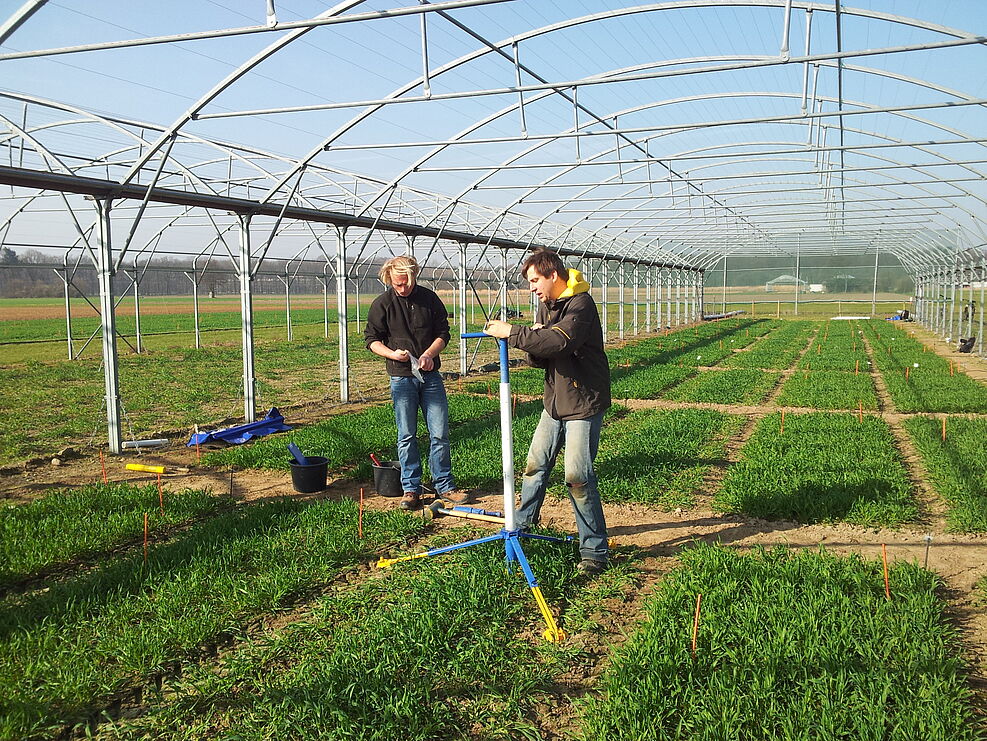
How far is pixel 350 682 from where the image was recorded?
3.02m

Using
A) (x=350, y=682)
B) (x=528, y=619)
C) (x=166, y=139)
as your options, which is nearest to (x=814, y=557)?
(x=528, y=619)

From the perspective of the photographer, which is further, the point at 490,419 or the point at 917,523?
the point at 490,419

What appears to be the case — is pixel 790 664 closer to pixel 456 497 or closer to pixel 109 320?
pixel 456 497

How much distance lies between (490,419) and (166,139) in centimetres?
475

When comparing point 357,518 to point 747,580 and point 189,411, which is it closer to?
point 747,580

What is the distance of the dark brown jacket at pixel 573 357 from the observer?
4027 mm

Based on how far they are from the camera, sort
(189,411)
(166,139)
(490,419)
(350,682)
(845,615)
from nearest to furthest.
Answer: (350,682) → (845,615) → (166,139) → (490,419) → (189,411)

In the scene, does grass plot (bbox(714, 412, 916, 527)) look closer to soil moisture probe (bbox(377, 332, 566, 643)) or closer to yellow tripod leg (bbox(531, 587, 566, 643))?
soil moisture probe (bbox(377, 332, 566, 643))

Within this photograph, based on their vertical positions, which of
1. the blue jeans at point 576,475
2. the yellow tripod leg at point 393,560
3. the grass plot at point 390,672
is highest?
the blue jeans at point 576,475

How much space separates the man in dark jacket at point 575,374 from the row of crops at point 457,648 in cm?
37

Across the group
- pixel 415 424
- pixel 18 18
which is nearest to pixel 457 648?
pixel 415 424

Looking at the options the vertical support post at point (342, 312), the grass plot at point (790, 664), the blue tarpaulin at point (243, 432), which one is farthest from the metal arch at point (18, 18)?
the vertical support post at point (342, 312)

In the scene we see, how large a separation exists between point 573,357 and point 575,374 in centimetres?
10

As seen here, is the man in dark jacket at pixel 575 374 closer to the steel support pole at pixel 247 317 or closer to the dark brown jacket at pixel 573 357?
the dark brown jacket at pixel 573 357
